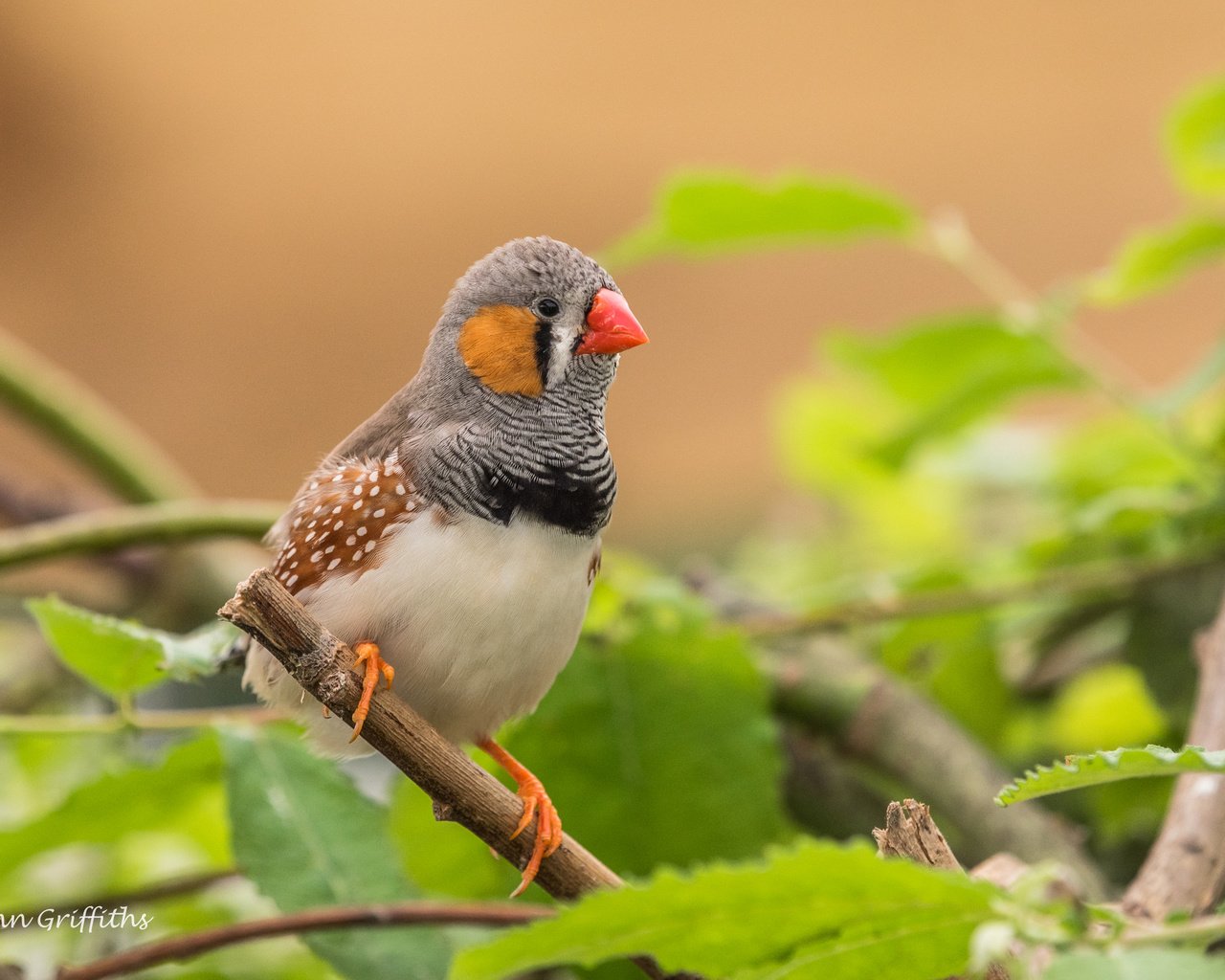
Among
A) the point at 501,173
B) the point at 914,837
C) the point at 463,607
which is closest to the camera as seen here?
the point at 914,837

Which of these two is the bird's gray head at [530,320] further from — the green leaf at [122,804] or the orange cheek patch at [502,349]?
the green leaf at [122,804]

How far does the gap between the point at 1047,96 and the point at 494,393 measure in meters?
4.28

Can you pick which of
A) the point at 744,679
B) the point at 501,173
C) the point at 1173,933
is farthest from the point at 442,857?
the point at 501,173

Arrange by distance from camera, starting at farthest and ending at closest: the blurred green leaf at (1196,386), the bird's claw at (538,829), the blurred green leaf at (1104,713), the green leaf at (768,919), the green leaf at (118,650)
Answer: the blurred green leaf at (1104,713) < the blurred green leaf at (1196,386) < the green leaf at (118,650) < the bird's claw at (538,829) < the green leaf at (768,919)

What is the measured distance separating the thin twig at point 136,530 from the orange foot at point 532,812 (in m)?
0.38

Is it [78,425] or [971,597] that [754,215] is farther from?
[78,425]

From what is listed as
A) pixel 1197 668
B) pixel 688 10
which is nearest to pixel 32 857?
pixel 1197 668

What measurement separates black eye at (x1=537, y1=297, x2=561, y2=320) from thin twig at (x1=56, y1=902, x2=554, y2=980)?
494mm

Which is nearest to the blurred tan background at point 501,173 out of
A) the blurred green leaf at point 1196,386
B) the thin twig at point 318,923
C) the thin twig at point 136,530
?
the blurred green leaf at point 1196,386

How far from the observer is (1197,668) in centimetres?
150

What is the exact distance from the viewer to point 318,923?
109 centimetres

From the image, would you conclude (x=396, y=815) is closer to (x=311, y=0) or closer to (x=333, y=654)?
(x=333, y=654)

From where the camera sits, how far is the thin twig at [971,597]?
1601 mm

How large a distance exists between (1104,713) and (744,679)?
658 millimetres
